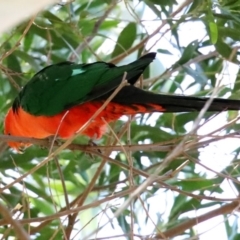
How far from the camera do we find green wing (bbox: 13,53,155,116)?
97 centimetres

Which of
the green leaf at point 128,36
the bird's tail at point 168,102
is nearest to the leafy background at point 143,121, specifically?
the green leaf at point 128,36

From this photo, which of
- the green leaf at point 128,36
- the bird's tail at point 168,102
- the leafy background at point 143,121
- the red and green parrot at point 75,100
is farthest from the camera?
the green leaf at point 128,36

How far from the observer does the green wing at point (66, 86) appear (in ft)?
3.17

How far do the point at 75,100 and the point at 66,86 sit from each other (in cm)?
5

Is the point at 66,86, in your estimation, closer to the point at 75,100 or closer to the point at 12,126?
the point at 75,100

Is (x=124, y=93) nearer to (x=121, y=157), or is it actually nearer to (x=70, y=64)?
(x=70, y=64)

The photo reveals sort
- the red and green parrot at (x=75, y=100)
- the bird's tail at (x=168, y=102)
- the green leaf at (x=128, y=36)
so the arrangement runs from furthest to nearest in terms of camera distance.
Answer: the green leaf at (x=128, y=36) < the red and green parrot at (x=75, y=100) < the bird's tail at (x=168, y=102)

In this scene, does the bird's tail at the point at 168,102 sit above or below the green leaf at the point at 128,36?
below

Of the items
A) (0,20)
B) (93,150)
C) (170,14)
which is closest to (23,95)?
(93,150)

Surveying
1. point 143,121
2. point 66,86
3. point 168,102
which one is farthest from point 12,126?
point 168,102

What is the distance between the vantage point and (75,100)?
1.03m

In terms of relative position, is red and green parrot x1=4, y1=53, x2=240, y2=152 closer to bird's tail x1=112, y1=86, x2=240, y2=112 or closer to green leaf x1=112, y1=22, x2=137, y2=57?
bird's tail x1=112, y1=86, x2=240, y2=112

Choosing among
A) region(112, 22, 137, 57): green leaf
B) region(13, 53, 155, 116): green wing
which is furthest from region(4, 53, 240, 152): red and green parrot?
region(112, 22, 137, 57): green leaf

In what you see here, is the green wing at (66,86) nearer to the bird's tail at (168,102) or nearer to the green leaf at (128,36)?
the bird's tail at (168,102)
